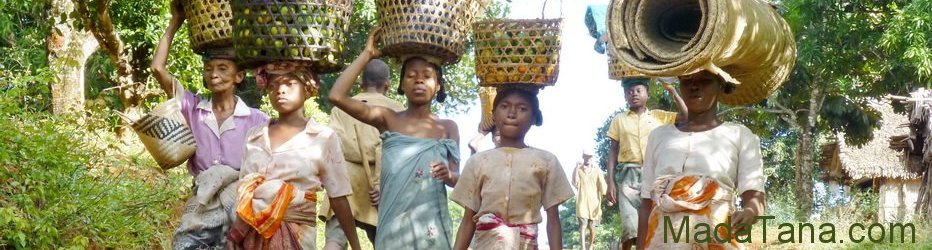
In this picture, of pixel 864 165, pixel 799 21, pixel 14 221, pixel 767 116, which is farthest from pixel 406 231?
pixel 864 165

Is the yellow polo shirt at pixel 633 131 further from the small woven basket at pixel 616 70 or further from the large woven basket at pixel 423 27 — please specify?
the large woven basket at pixel 423 27

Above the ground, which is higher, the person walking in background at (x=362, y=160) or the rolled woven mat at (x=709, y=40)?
the rolled woven mat at (x=709, y=40)

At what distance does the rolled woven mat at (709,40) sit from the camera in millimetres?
4988

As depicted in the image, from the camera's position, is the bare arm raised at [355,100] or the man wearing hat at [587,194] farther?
the man wearing hat at [587,194]

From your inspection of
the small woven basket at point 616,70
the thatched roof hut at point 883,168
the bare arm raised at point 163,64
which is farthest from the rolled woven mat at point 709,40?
the thatched roof hut at point 883,168

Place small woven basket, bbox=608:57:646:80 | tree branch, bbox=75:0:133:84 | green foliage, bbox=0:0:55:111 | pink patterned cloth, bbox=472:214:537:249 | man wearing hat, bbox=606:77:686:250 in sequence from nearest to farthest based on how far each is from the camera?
pink patterned cloth, bbox=472:214:537:249, small woven basket, bbox=608:57:646:80, tree branch, bbox=75:0:133:84, man wearing hat, bbox=606:77:686:250, green foliage, bbox=0:0:55:111

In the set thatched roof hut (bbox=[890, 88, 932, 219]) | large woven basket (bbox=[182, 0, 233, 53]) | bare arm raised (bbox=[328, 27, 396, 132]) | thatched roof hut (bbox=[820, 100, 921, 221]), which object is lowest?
thatched roof hut (bbox=[820, 100, 921, 221])

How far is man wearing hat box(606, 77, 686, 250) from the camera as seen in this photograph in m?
8.89

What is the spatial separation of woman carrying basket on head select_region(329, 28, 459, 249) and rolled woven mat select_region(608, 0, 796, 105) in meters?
1.22

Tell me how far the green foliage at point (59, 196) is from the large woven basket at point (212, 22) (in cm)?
168

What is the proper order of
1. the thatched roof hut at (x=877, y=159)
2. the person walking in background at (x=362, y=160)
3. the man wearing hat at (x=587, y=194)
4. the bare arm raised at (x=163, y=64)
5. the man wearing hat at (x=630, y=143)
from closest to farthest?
the bare arm raised at (x=163, y=64), the person walking in background at (x=362, y=160), the man wearing hat at (x=630, y=143), the man wearing hat at (x=587, y=194), the thatched roof hut at (x=877, y=159)

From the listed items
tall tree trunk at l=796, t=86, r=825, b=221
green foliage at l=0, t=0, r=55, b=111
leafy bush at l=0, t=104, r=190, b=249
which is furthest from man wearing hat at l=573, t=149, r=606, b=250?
leafy bush at l=0, t=104, r=190, b=249

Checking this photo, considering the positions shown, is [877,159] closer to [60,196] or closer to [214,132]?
[60,196]

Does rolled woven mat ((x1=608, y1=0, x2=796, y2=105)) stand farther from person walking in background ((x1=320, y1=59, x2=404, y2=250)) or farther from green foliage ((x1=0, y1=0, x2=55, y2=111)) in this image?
green foliage ((x1=0, y1=0, x2=55, y2=111))
